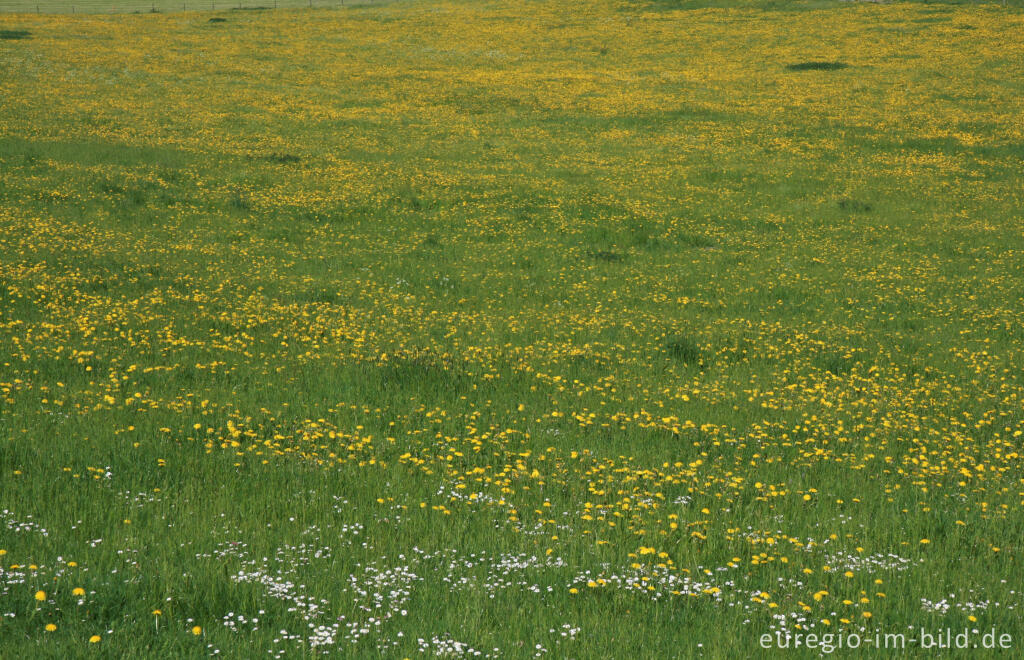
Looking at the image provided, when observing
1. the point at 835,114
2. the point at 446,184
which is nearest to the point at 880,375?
the point at 446,184

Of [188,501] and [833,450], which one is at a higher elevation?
[188,501]

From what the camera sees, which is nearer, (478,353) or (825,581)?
(825,581)

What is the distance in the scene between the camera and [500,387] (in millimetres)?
12148

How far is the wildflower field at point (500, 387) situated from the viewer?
6.22 m

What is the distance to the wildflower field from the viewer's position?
20.4ft

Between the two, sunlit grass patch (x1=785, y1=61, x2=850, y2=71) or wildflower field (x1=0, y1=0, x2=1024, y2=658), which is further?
sunlit grass patch (x1=785, y1=61, x2=850, y2=71)

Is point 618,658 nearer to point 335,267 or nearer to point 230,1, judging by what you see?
point 335,267

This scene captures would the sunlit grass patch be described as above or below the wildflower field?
above

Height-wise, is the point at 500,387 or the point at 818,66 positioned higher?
the point at 818,66

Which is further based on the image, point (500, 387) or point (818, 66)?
point (818, 66)

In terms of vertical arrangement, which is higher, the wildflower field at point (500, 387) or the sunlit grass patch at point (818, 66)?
the sunlit grass patch at point (818, 66)

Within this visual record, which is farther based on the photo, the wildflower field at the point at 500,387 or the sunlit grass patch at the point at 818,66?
the sunlit grass patch at the point at 818,66

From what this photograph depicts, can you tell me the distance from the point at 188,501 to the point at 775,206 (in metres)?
23.1

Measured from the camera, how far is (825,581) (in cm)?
680
